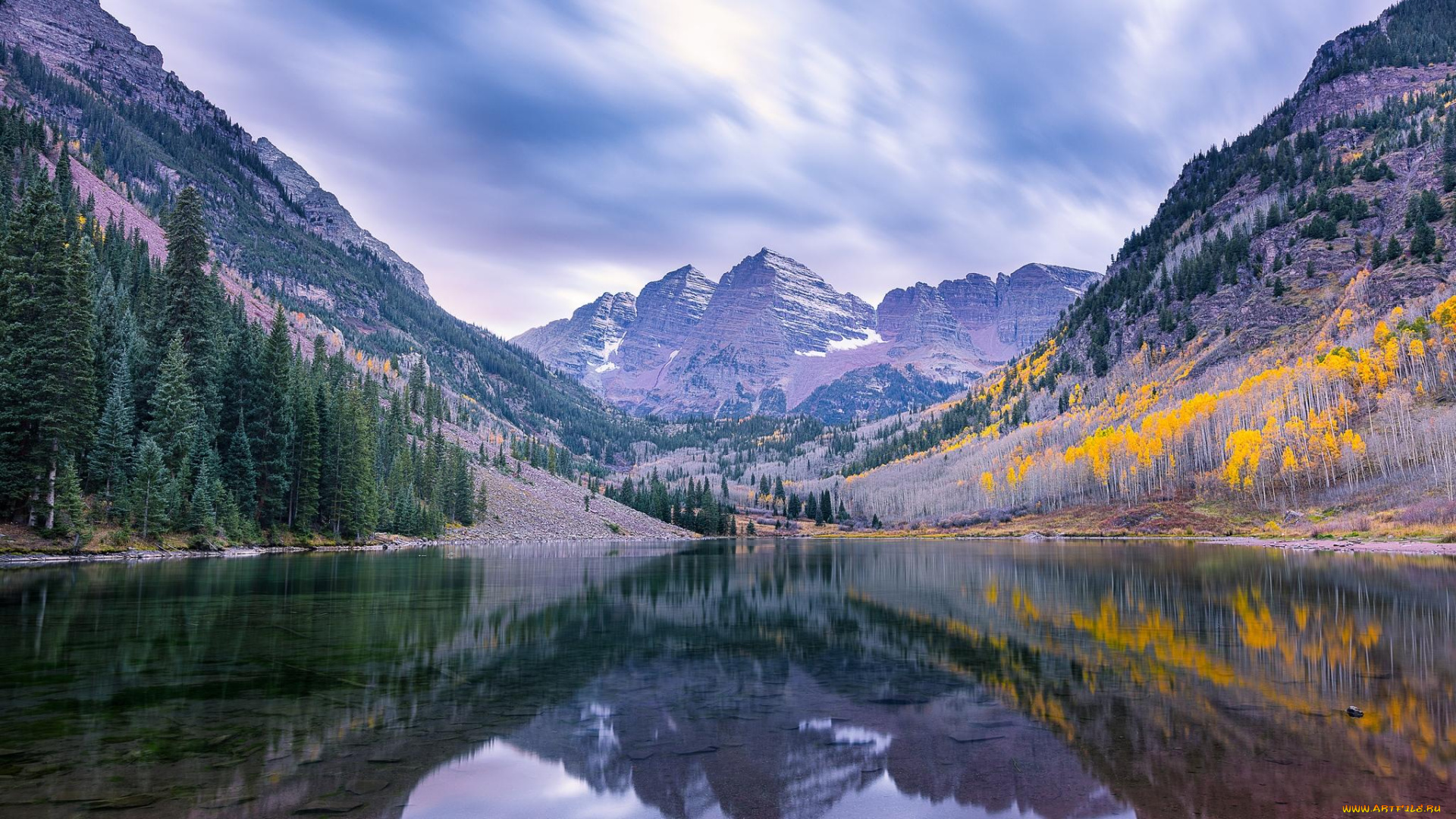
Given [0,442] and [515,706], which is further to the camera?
[0,442]

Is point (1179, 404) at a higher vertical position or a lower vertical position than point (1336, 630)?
higher

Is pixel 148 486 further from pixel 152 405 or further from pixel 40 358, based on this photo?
pixel 40 358

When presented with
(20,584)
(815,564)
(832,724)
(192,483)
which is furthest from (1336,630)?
(192,483)

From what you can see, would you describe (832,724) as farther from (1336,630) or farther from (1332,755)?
(1336,630)

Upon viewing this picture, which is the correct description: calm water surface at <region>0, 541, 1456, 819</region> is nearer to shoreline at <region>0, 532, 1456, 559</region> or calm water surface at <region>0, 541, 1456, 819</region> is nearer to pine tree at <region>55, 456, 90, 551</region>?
shoreline at <region>0, 532, 1456, 559</region>

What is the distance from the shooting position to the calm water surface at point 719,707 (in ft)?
36.7

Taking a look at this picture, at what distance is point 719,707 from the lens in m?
16.7

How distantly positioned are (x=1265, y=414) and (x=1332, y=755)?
133981 mm

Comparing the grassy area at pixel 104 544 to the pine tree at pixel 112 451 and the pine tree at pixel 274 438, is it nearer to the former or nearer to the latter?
the pine tree at pixel 112 451

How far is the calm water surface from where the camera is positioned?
11.2 m

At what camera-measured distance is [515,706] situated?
16.4m

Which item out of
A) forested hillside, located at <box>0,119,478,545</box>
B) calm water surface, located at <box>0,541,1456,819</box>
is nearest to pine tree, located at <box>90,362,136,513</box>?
forested hillside, located at <box>0,119,478,545</box>

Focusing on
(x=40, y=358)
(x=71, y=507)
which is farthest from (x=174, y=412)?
(x=71, y=507)

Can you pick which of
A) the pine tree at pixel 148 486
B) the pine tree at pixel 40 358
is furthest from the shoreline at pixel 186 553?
the pine tree at pixel 40 358
